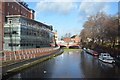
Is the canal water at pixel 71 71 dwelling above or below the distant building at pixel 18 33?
below

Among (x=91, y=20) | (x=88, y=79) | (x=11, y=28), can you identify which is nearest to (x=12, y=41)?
(x=11, y=28)

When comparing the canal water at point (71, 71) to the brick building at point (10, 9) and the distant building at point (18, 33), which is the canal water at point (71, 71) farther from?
the brick building at point (10, 9)

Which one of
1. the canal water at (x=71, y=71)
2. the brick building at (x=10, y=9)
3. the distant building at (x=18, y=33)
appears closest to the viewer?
the canal water at (x=71, y=71)

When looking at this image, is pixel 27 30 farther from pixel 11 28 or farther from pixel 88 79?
pixel 88 79

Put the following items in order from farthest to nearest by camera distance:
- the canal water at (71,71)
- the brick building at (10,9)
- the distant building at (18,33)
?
the distant building at (18,33) → the brick building at (10,9) → the canal water at (71,71)

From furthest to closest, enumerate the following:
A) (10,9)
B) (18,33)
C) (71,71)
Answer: (10,9) → (18,33) → (71,71)

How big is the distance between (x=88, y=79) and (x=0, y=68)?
359 inches

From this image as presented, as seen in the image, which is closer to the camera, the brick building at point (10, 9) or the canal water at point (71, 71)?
the canal water at point (71, 71)

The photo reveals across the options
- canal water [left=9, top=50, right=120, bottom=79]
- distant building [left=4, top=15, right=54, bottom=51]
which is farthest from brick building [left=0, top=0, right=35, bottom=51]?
canal water [left=9, top=50, right=120, bottom=79]

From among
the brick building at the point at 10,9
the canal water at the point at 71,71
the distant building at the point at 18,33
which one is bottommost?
the canal water at the point at 71,71

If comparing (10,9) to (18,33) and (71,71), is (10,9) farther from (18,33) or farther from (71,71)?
(71,71)

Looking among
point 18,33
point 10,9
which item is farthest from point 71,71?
point 10,9

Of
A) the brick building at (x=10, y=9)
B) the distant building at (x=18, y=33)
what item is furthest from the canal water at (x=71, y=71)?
the brick building at (x=10, y=9)

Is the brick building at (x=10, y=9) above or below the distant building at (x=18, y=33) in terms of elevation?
above
